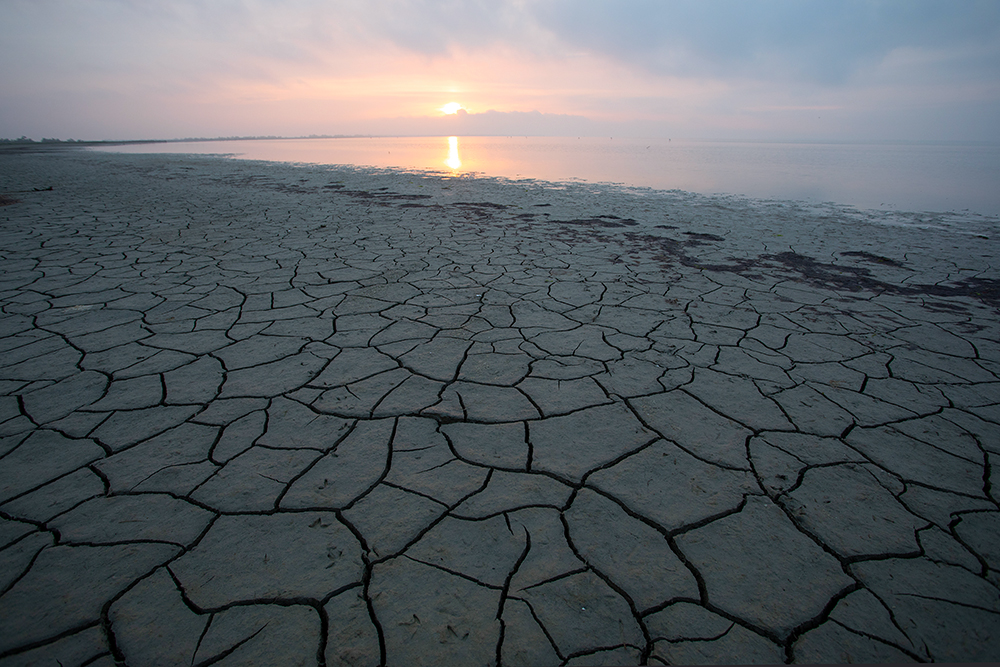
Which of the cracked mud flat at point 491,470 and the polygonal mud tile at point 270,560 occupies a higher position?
the cracked mud flat at point 491,470

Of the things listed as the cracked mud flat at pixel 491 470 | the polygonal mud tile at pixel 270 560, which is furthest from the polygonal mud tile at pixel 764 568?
the polygonal mud tile at pixel 270 560

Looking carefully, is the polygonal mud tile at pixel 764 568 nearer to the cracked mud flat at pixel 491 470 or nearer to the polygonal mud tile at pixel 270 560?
the cracked mud flat at pixel 491 470

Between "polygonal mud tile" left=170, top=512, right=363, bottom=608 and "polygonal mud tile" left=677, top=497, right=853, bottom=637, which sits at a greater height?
"polygonal mud tile" left=677, top=497, right=853, bottom=637

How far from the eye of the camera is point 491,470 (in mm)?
1570

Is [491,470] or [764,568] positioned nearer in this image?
[764,568]

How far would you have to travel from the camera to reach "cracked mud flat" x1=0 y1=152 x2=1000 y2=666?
1080 millimetres

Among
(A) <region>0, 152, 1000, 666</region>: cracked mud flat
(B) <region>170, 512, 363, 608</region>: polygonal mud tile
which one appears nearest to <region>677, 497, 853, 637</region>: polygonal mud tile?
(A) <region>0, 152, 1000, 666</region>: cracked mud flat

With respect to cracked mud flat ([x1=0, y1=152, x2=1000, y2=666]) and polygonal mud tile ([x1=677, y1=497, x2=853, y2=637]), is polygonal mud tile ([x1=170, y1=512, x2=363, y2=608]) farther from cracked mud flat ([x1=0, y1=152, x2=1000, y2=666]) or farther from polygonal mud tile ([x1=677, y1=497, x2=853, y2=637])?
polygonal mud tile ([x1=677, y1=497, x2=853, y2=637])

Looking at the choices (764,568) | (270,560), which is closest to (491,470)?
Result: (270,560)

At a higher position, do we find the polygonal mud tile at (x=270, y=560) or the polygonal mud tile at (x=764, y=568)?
the polygonal mud tile at (x=764, y=568)

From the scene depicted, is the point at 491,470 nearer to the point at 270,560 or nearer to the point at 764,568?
the point at 270,560

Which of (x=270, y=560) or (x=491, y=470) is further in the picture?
(x=491, y=470)

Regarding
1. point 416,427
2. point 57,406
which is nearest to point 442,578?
point 416,427

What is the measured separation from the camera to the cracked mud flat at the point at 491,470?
108 cm
